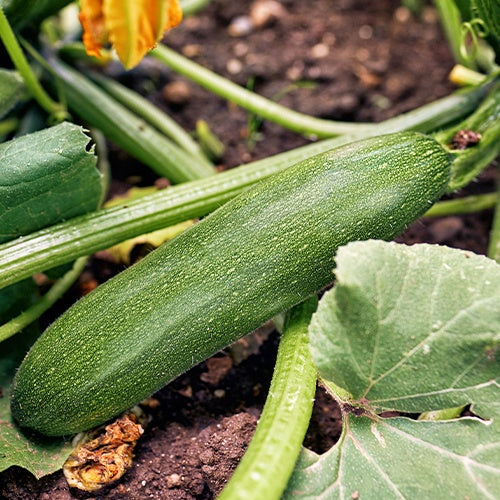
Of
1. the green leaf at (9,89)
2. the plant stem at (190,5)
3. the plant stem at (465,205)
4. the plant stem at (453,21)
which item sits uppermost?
the green leaf at (9,89)

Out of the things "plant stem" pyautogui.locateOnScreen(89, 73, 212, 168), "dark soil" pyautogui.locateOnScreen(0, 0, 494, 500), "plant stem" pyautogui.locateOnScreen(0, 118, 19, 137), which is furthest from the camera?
"plant stem" pyautogui.locateOnScreen(89, 73, 212, 168)

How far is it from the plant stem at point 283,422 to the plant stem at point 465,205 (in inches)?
28.8

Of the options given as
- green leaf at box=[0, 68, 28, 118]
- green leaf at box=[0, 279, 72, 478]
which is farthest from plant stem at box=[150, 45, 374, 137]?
green leaf at box=[0, 279, 72, 478]

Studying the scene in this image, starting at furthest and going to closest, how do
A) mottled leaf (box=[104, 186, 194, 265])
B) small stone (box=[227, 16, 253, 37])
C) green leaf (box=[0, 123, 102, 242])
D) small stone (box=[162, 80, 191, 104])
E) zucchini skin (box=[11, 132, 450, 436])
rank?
small stone (box=[227, 16, 253, 37])
small stone (box=[162, 80, 191, 104])
mottled leaf (box=[104, 186, 194, 265])
green leaf (box=[0, 123, 102, 242])
zucchini skin (box=[11, 132, 450, 436])

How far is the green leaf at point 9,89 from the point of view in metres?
2.10

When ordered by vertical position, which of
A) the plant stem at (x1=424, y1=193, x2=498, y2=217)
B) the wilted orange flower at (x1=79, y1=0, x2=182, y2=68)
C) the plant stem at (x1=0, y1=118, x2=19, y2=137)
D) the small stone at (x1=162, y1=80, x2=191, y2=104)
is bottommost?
the plant stem at (x1=424, y1=193, x2=498, y2=217)

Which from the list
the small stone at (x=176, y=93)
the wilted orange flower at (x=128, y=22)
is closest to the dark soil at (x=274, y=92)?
the small stone at (x=176, y=93)

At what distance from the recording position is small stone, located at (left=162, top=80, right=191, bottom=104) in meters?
2.84

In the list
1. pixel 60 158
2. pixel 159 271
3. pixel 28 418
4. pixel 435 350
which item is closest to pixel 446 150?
pixel 435 350

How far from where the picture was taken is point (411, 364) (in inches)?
61.3

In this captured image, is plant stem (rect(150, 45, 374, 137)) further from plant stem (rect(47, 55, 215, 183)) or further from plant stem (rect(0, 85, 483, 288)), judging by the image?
plant stem (rect(0, 85, 483, 288))

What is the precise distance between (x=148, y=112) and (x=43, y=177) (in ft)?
2.72

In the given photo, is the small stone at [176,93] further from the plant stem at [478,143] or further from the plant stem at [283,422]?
the plant stem at [283,422]

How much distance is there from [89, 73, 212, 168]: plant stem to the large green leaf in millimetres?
1198
